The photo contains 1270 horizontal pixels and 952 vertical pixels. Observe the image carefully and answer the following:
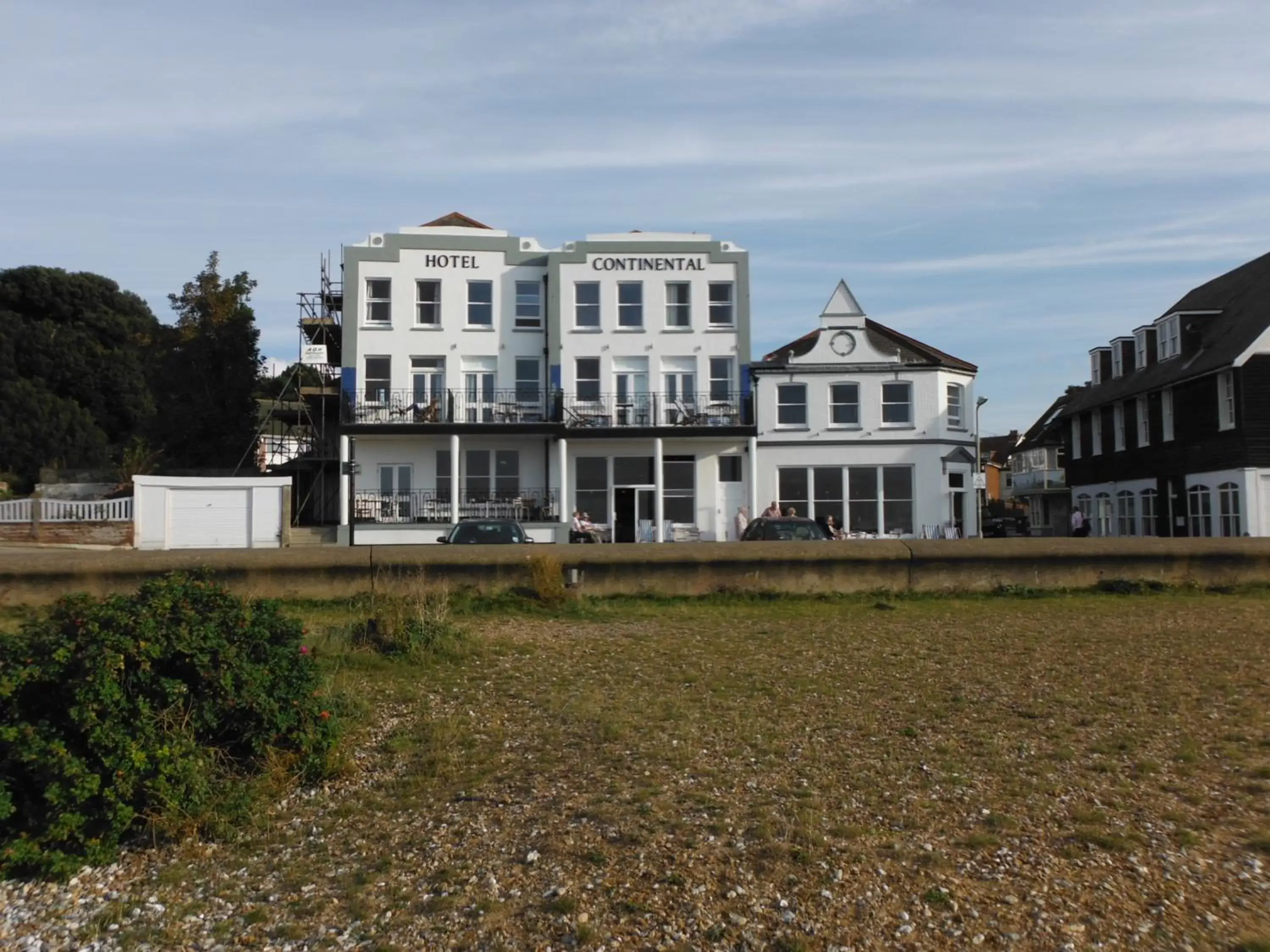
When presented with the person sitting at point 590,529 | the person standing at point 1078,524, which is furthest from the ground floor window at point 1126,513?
the person sitting at point 590,529

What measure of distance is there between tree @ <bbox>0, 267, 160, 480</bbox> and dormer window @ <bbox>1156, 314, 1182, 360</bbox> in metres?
48.0

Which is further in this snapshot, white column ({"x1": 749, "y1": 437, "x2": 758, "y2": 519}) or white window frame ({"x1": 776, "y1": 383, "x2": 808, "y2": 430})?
white window frame ({"x1": 776, "y1": 383, "x2": 808, "y2": 430})

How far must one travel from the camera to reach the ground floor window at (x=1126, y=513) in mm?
42062

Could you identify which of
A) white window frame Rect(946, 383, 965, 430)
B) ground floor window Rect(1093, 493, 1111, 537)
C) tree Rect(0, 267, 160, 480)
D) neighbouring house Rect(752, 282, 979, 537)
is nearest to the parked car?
ground floor window Rect(1093, 493, 1111, 537)

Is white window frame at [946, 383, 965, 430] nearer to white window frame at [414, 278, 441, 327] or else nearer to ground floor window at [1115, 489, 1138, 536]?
ground floor window at [1115, 489, 1138, 536]

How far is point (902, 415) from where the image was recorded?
40.6m

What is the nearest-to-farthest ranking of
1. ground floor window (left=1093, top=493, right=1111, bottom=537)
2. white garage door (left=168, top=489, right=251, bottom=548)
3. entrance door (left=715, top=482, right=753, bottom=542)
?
white garage door (left=168, top=489, right=251, bottom=548), entrance door (left=715, top=482, right=753, bottom=542), ground floor window (left=1093, top=493, right=1111, bottom=537)

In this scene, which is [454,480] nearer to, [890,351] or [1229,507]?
[890,351]

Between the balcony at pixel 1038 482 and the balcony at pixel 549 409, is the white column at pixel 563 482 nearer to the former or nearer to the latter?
the balcony at pixel 549 409

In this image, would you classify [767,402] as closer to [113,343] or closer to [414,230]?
[414,230]

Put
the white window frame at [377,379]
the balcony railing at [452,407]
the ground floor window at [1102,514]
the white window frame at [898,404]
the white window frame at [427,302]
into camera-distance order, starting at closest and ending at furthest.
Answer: the balcony railing at [452,407]
the white window frame at [377,379]
the white window frame at [427,302]
the white window frame at [898,404]
the ground floor window at [1102,514]

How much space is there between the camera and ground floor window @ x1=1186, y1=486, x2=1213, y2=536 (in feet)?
118

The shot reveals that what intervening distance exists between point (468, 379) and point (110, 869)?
34263 millimetres

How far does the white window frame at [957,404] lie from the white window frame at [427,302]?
19078 millimetres
